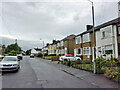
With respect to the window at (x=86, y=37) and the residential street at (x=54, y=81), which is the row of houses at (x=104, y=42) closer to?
the window at (x=86, y=37)

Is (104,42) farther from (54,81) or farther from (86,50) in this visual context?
(54,81)

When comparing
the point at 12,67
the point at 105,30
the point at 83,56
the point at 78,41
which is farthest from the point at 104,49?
the point at 12,67

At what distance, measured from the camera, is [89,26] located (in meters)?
27.4

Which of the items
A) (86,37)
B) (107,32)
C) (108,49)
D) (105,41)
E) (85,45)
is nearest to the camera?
(108,49)

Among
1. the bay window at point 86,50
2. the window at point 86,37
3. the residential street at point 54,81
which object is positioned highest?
the window at point 86,37

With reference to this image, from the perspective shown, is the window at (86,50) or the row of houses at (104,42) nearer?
the row of houses at (104,42)

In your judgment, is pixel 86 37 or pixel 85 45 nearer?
pixel 86 37

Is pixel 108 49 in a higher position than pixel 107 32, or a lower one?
lower

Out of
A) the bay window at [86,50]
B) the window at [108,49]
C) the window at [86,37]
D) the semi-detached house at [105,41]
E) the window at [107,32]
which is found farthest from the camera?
the bay window at [86,50]

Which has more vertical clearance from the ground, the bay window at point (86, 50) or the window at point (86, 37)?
the window at point (86, 37)

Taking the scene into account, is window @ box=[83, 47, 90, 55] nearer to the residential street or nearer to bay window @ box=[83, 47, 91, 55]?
bay window @ box=[83, 47, 91, 55]

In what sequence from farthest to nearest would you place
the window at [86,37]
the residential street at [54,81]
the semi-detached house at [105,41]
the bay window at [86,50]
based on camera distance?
the bay window at [86,50], the window at [86,37], the semi-detached house at [105,41], the residential street at [54,81]

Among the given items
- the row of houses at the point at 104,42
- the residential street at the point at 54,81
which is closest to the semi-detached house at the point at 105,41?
the row of houses at the point at 104,42

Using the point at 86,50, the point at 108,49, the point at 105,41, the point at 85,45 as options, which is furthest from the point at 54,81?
the point at 85,45
